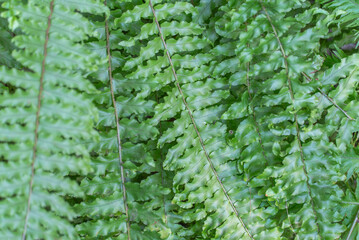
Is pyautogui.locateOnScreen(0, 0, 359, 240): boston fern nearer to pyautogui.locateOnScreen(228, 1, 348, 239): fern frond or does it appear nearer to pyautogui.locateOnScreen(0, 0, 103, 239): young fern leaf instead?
pyautogui.locateOnScreen(228, 1, 348, 239): fern frond

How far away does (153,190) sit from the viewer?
4.81 feet

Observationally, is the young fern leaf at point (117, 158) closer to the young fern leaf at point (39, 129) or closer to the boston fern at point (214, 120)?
the boston fern at point (214, 120)

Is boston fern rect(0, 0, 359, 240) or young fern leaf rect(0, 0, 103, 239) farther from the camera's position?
boston fern rect(0, 0, 359, 240)

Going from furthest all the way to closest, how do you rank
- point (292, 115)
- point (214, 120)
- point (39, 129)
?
1. point (214, 120)
2. point (292, 115)
3. point (39, 129)

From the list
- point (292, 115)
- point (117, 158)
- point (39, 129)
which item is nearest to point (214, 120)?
point (292, 115)

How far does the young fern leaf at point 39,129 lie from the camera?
1.09 metres

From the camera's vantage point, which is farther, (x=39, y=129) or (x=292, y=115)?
(x=292, y=115)

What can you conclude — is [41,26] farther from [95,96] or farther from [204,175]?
[204,175]

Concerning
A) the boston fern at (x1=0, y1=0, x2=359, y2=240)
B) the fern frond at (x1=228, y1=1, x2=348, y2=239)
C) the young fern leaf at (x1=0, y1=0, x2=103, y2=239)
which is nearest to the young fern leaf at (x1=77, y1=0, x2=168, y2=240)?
the boston fern at (x1=0, y1=0, x2=359, y2=240)

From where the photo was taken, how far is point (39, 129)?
3.62ft

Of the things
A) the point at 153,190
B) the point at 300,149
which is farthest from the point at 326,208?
the point at 153,190

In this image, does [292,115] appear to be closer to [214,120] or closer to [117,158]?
[214,120]

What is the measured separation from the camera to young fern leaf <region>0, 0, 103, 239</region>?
109 centimetres

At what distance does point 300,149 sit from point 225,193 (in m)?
0.37
